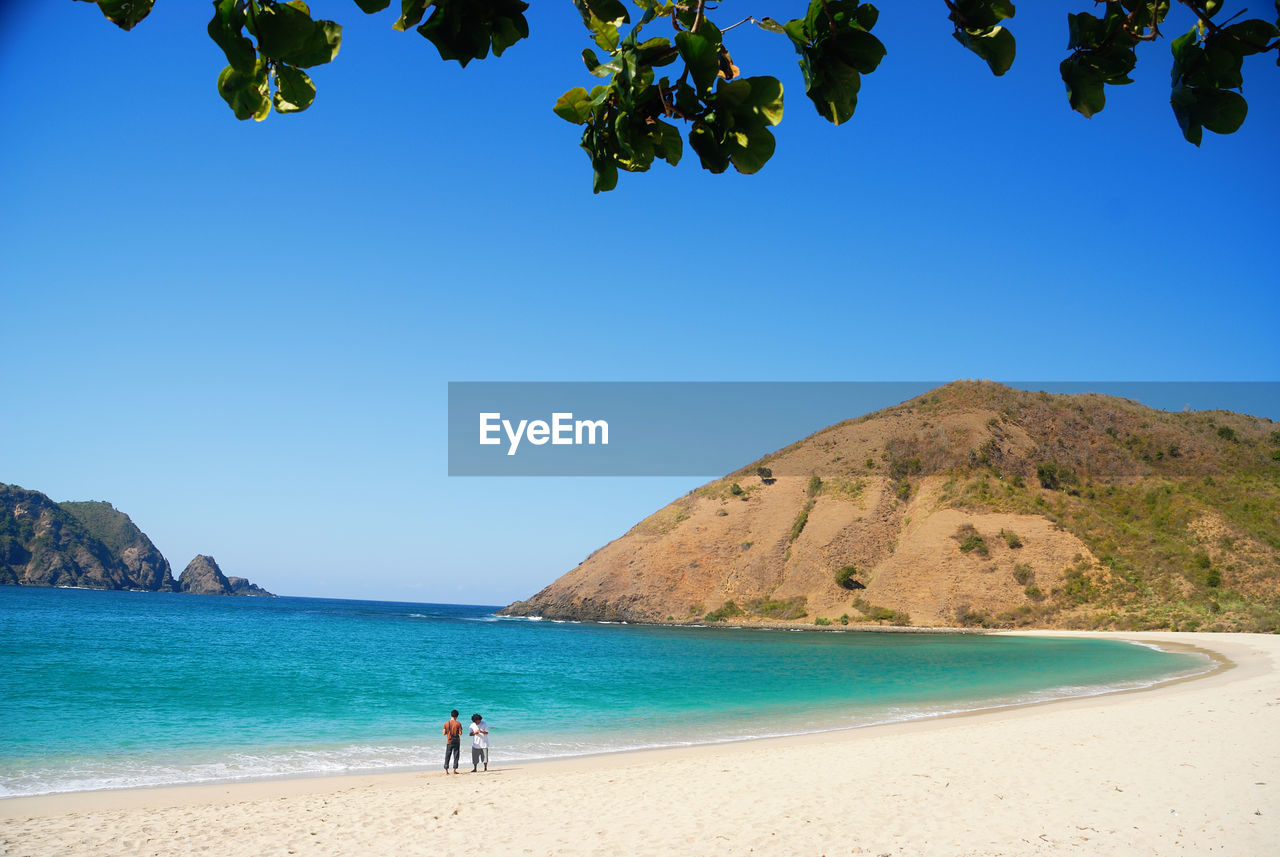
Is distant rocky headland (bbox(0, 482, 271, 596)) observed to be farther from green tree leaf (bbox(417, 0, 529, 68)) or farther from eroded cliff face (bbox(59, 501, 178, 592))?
green tree leaf (bbox(417, 0, 529, 68))

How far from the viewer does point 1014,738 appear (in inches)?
598

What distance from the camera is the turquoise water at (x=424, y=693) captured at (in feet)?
53.8

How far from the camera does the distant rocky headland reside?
491 feet

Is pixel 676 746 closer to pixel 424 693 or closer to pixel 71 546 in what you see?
pixel 424 693

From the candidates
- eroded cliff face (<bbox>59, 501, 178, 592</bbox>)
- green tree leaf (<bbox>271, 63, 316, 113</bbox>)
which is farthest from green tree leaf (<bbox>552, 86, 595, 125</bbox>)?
eroded cliff face (<bbox>59, 501, 178, 592</bbox>)

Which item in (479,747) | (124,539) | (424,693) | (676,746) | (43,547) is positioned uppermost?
(124,539)

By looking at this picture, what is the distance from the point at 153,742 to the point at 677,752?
12.1 meters

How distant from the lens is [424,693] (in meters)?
27.8

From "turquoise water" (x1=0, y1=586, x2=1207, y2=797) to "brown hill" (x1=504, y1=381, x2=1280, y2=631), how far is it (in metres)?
19.5

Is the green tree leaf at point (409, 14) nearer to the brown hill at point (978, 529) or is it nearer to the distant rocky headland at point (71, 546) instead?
the brown hill at point (978, 529)

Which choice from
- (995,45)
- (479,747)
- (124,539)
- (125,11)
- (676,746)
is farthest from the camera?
(124,539)

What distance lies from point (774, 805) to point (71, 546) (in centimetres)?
18769

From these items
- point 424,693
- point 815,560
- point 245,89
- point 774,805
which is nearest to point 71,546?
point 815,560

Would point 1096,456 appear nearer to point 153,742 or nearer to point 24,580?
point 153,742
